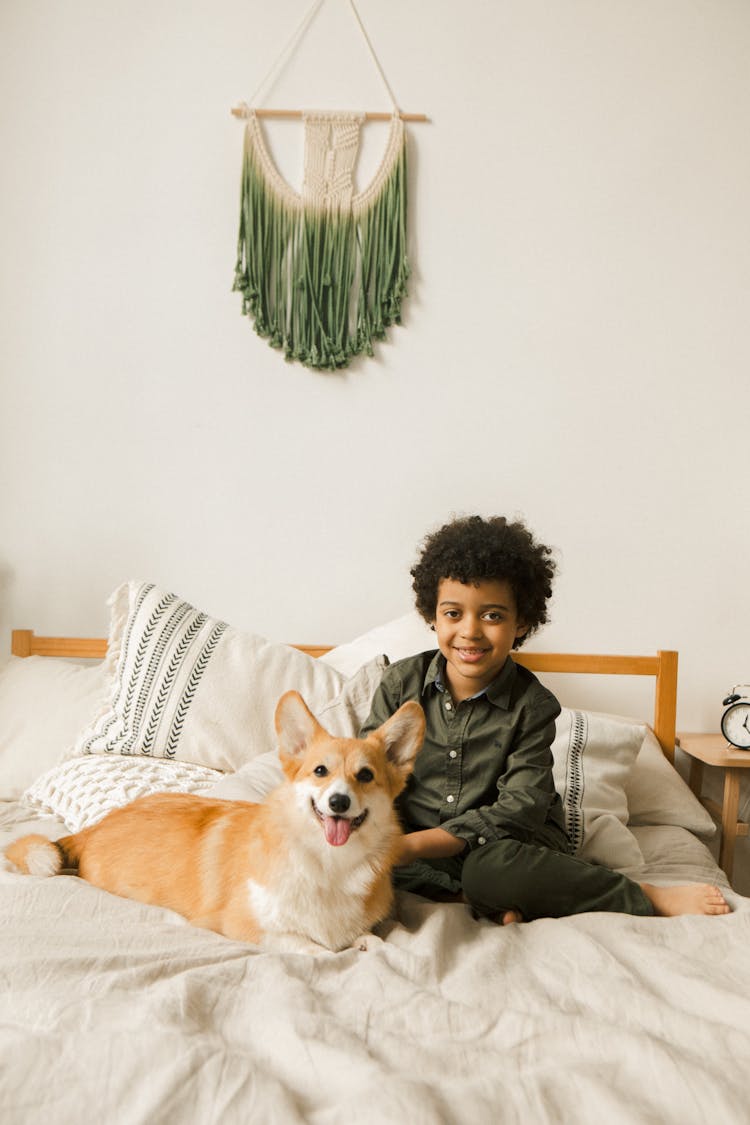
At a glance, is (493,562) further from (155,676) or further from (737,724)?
(737,724)

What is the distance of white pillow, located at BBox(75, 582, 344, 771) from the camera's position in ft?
6.38

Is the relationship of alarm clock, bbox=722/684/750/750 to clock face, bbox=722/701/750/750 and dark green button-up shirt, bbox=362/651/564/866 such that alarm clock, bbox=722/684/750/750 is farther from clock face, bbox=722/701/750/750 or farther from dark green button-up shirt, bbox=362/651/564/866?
dark green button-up shirt, bbox=362/651/564/866

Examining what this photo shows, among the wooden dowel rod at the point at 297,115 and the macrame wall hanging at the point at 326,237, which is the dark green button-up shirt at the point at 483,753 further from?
the wooden dowel rod at the point at 297,115

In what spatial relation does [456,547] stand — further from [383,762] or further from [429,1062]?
[429,1062]

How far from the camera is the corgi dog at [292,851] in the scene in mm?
1208

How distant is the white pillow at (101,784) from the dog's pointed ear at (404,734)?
60cm

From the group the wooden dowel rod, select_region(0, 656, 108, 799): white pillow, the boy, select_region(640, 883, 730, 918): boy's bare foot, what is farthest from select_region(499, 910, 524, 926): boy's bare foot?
the wooden dowel rod

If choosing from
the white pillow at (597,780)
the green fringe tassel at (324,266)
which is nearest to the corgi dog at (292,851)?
the white pillow at (597,780)

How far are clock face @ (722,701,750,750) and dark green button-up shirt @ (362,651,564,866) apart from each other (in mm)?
851

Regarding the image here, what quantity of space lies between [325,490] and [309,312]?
49 centimetres

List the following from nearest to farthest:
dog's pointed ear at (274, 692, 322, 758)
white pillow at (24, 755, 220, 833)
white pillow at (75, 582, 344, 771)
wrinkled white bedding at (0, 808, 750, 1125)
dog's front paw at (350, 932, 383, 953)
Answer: wrinkled white bedding at (0, 808, 750, 1125) → dog's front paw at (350, 932, 383, 953) → dog's pointed ear at (274, 692, 322, 758) → white pillow at (24, 755, 220, 833) → white pillow at (75, 582, 344, 771)

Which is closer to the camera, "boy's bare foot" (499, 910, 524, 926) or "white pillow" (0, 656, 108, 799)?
"boy's bare foot" (499, 910, 524, 926)

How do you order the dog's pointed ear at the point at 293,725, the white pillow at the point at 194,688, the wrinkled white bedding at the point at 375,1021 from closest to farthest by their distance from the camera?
the wrinkled white bedding at the point at 375,1021 < the dog's pointed ear at the point at 293,725 < the white pillow at the point at 194,688

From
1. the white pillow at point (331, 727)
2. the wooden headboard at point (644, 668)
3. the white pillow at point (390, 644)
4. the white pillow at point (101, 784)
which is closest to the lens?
the white pillow at point (331, 727)
